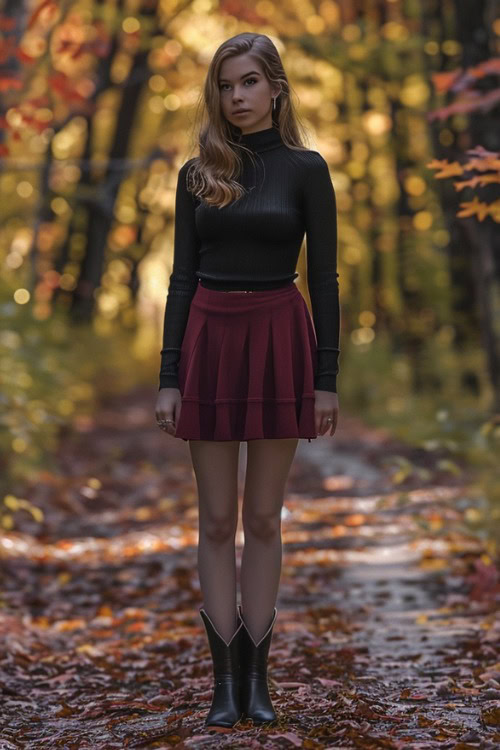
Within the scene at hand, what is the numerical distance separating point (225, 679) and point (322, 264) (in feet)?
5.15

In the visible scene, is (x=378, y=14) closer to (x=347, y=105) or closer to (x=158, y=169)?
(x=347, y=105)

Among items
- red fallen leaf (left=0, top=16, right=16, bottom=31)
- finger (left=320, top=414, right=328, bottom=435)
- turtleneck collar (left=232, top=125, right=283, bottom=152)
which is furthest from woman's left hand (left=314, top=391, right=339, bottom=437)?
red fallen leaf (left=0, top=16, right=16, bottom=31)

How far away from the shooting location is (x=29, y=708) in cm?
483

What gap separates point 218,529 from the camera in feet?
13.5

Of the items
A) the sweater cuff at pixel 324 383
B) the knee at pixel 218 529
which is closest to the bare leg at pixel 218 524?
the knee at pixel 218 529


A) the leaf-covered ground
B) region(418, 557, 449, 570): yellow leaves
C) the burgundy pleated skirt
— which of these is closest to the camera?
the burgundy pleated skirt

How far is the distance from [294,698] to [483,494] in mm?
4612

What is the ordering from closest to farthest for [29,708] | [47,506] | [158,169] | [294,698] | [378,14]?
1. [294,698]
2. [29,708]
3. [47,506]
4. [378,14]
5. [158,169]

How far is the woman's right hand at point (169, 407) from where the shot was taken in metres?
4.04

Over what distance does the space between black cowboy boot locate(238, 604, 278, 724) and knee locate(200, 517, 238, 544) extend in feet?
1.01

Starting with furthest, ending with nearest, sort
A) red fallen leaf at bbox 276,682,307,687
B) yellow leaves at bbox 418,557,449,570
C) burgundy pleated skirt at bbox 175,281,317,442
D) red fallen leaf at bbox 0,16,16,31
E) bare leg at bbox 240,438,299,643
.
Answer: red fallen leaf at bbox 0,16,16,31
yellow leaves at bbox 418,557,449,570
red fallen leaf at bbox 276,682,307,687
bare leg at bbox 240,438,299,643
burgundy pleated skirt at bbox 175,281,317,442

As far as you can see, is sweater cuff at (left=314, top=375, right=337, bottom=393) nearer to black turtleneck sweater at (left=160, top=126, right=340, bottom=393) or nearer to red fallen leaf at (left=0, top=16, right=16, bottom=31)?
black turtleneck sweater at (left=160, top=126, right=340, bottom=393)

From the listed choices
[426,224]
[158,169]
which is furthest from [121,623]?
[158,169]

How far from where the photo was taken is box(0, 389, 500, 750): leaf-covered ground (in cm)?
415
